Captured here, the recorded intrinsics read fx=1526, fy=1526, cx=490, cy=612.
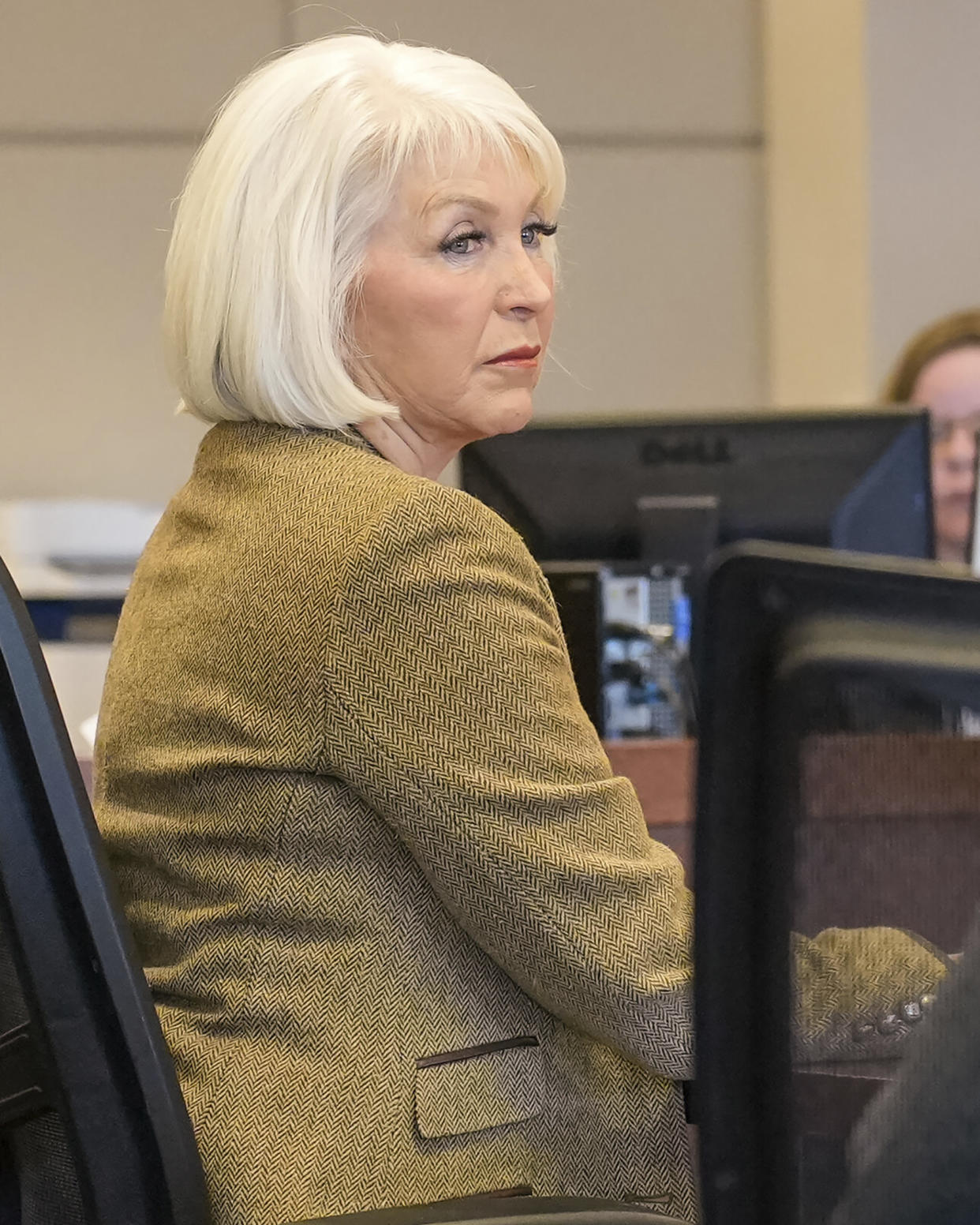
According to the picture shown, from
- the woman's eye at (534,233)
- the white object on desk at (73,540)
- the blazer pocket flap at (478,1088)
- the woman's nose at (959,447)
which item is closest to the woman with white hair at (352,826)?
the blazer pocket flap at (478,1088)

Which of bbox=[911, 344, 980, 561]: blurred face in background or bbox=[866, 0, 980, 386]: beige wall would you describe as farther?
bbox=[866, 0, 980, 386]: beige wall

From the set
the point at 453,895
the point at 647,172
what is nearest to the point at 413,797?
the point at 453,895

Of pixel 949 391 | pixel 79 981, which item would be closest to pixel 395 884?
pixel 79 981

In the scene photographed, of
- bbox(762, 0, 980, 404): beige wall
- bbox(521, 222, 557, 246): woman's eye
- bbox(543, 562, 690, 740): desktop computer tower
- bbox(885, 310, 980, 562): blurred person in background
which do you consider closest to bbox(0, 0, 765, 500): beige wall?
bbox(762, 0, 980, 404): beige wall

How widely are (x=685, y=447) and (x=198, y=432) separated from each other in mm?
2132

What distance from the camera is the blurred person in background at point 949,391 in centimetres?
286

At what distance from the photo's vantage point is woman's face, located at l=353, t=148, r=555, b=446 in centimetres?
117

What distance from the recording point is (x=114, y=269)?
380 cm

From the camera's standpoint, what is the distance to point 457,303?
1206 millimetres

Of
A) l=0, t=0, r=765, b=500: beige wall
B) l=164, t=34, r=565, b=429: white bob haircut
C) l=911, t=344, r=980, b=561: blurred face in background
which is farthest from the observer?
l=0, t=0, r=765, b=500: beige wall

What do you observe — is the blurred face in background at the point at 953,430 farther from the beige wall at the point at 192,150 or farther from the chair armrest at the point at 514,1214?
the chair armrest at the point at 514,1214

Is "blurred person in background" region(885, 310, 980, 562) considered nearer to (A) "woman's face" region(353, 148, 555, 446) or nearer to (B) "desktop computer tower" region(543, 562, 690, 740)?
(B) "desktop computer tower" region(543, 562, 690, 740)

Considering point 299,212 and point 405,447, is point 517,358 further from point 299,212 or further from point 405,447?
point 299,212

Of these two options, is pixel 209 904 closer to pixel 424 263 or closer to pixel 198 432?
pixel 424 263
